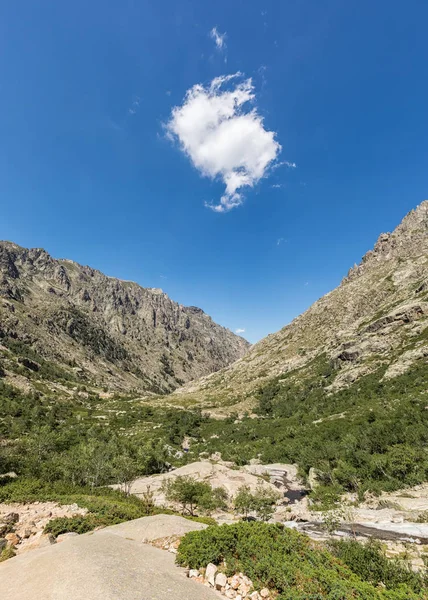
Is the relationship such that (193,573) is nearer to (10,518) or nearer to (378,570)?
(378,570)

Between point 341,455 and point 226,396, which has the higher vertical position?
point 226,396

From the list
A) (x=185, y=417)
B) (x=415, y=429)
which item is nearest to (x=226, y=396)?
(x=185, y=417)

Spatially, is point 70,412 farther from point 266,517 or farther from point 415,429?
point 415,429

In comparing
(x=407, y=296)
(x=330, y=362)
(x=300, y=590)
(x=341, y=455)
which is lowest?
(x=341, y=455)

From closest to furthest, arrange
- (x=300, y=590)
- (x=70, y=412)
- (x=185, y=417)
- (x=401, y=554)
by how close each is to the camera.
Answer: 1. (x=300, y=590)
2. (x=401, y=554)
3. (x=185, y=417)
4. (x=70, y=412)

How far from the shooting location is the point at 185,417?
121 m

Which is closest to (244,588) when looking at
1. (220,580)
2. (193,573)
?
(220,580)

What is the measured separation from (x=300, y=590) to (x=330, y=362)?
123 m

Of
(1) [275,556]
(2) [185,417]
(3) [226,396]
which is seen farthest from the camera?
(3) [226,396]

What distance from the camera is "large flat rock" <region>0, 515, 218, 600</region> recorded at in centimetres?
952

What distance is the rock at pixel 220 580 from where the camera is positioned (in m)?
12.6

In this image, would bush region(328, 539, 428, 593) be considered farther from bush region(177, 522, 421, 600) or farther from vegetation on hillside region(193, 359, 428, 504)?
vegetation on hillside region(193, 359, 428, 504)

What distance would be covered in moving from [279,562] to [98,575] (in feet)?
28.8

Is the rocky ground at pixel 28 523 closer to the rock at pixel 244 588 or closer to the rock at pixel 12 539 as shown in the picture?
the rock at pixel 12 539
